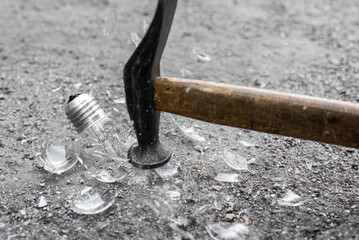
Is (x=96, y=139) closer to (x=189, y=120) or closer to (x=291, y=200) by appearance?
(x=189, y=120)

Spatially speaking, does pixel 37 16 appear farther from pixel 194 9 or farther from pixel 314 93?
pixel 314 93

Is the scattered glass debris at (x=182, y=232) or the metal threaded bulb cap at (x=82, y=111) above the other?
the metal threaded bulb cap at (x=82, y=111)

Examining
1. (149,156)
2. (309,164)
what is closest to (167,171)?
(149,156)

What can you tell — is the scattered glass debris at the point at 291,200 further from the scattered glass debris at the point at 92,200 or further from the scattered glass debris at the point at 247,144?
the scattered glass debris at the point at 92,200

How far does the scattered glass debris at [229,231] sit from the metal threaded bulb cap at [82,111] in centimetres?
95

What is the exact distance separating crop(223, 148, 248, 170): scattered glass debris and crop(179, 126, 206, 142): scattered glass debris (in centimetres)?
25

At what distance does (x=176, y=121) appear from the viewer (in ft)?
10.1

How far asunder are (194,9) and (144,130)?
3.46 m

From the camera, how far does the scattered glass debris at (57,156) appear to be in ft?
8.19

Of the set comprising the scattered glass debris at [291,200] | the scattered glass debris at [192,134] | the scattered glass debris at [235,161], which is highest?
the scattered glass debris at [291,200]

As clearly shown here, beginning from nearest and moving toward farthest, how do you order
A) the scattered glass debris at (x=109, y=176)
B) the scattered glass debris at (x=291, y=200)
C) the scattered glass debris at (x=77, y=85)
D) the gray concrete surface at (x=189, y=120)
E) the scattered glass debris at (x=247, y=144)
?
the gray concrete surface at (x=189, y=120) < the scattered glass debris at (x=291, y=200) < the scattered glass debris at (x=109, y=176) < the scattered glass debris at (x=247, y=144) < the scattered glass debris at (x=77, y=85)

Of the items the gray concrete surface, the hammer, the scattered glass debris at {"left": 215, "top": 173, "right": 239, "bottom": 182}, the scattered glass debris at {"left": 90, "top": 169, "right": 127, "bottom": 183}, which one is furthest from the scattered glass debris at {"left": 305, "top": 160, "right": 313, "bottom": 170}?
the scattered glass debris at {"left": 90, "top": 169, "right": 127, "bottom": 183}

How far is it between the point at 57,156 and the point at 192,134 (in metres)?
1.00

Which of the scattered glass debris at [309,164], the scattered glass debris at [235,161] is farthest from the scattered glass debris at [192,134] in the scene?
the scattered glass debris at [309,164]
